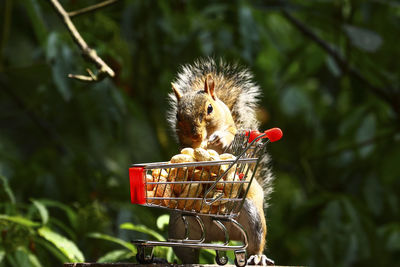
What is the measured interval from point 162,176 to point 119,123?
1490mm

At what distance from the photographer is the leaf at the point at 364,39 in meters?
3.05

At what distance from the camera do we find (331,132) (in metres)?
4.45

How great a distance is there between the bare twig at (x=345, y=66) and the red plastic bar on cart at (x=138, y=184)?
2219mm

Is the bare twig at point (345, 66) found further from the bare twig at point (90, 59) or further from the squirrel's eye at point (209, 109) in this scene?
the bare twig at point (90, 59)

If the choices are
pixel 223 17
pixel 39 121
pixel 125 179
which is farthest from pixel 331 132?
pixel 39 121

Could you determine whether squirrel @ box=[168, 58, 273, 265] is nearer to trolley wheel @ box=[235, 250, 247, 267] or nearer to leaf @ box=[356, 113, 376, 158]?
trolley wheel @ box=[235, 250, 247, 267]

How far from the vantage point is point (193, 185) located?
144 cm

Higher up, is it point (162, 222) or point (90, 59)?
point (90, 59)

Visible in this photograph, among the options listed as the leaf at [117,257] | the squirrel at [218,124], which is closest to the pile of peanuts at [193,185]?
the squirrel at [218,124]

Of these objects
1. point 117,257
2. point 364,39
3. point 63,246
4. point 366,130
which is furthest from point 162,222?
point 366,130

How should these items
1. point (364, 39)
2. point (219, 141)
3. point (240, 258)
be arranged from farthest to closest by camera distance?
1. point (364, 39)
2. point (219, 141)
3. point (240, 258)

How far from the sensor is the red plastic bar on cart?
1420 mm

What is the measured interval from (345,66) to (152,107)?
131 centimetres

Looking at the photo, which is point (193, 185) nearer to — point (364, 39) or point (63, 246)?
point (63, 246)
